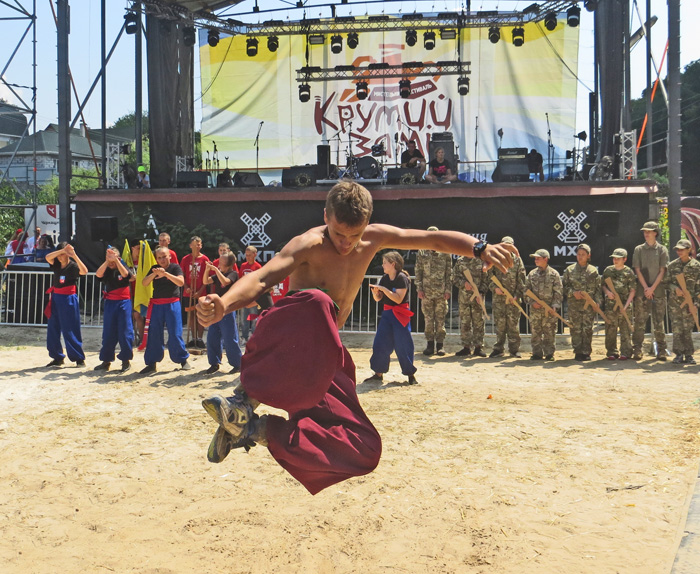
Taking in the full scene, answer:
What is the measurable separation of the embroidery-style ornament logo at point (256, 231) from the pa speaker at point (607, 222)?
6.97m

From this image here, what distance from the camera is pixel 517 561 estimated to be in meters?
4.12

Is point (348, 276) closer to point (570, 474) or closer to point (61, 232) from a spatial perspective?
point (570, 474)

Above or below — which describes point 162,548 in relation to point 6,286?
below

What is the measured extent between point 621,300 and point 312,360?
8.72 metres

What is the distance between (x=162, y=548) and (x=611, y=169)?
13944 millimetres

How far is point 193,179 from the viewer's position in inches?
656

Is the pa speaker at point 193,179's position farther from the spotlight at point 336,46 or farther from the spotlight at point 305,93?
the spotlight at point 336,46

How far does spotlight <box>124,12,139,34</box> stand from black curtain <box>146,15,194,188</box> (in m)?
0.37

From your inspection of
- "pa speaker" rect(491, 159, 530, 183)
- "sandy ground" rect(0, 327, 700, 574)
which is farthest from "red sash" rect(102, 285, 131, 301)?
"pa speaker" rect(491, 159, 530, 183)

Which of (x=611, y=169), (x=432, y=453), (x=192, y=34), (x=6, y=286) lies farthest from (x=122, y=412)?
(x=192, y=34)

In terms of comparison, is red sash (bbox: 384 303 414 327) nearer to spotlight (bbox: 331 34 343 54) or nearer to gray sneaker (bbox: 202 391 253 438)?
gray sneaker (bbox: 202 391 253 438)

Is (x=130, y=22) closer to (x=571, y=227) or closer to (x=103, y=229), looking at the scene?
(x=103, y=229)

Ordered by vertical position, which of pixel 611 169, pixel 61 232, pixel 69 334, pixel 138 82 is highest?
pixel 138 82

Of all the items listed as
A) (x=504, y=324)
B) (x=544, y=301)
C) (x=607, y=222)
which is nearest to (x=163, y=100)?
(x=504, y=324)
